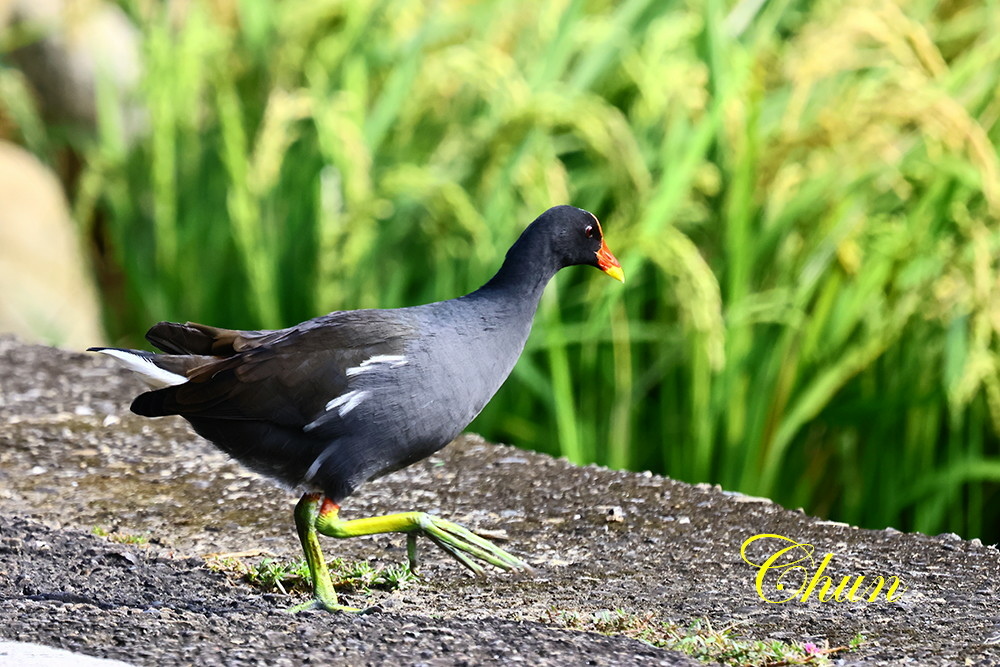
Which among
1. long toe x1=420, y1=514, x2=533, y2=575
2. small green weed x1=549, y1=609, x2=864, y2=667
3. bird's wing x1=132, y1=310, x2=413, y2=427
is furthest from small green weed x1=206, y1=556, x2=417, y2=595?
small green weed x1=549, y1=609, x2=864, y2=667

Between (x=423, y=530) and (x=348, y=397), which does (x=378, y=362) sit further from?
(x=423, y=530)

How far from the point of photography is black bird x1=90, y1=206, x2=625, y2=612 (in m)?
2.88

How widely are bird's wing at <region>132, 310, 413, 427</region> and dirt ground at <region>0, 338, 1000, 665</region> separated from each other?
389 millimetres

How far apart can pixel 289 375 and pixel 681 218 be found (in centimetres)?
207

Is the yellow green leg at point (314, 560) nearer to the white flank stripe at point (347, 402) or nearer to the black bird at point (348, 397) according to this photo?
the black bird at point (348, 397)

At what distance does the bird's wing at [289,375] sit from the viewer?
9.55ft

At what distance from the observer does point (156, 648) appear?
7.67 ft

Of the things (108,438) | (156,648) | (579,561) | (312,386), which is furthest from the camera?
(108,438)

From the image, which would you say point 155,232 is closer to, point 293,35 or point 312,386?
point 293,35

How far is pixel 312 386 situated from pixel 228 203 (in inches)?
95.0

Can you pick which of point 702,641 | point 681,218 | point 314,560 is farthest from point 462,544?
point 681,218

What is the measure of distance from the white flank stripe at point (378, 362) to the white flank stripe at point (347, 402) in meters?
0.04

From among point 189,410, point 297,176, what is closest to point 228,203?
point 297,176

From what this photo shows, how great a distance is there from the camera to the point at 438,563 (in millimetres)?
3305
